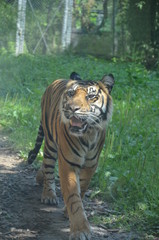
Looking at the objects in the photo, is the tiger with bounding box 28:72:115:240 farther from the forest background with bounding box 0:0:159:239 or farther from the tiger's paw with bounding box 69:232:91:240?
the forest background with bounding box 0:0:159:239

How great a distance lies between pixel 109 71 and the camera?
1267cm

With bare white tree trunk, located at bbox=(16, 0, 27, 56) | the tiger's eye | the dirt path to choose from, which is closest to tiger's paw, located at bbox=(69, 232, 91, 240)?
the dirt path

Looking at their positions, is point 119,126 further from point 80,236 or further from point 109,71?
point 109,71

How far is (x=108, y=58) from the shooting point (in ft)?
54.4

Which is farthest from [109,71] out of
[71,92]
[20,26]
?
[71,92]

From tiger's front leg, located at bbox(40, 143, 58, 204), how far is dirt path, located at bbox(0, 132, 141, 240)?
74 mm

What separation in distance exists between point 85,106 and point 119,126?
132 inches

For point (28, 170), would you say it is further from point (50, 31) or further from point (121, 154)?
point (50, 31)

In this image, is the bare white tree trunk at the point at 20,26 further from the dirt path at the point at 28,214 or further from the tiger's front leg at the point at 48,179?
the tiger's front leg at the point at 48,179

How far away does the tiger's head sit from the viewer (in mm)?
3674

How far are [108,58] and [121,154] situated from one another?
431 inches

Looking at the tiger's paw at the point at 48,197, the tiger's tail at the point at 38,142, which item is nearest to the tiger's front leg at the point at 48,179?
the tiger's paw at the point at 48,197

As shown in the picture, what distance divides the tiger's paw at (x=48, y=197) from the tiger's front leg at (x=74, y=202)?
31.8 inches

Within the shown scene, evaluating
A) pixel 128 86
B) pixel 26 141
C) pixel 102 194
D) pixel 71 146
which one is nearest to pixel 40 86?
pixel 128 86
